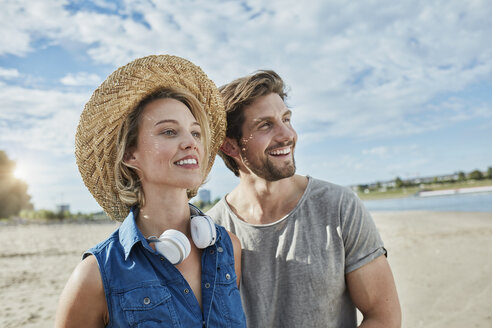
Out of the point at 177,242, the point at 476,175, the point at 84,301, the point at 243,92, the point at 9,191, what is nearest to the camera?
the point at 84,301

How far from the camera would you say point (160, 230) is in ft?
7.04

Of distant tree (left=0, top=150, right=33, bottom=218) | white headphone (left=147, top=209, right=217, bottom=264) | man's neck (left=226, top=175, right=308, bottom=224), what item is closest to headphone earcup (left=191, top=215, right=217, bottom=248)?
white headphone (left=147, top=209, right=217, bottom=264)

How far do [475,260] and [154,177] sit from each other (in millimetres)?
10438

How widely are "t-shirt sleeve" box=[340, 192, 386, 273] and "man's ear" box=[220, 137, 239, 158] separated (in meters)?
1.05

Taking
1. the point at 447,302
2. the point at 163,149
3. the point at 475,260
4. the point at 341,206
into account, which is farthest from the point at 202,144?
the point at 475,260

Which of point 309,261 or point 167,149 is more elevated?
point 167,149

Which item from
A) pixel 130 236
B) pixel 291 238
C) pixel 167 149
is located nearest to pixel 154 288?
pixel 130 236

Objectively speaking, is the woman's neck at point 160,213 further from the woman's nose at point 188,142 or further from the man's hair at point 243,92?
the man's hair at point 243,92

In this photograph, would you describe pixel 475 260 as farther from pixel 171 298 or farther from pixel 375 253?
pixel 171 298

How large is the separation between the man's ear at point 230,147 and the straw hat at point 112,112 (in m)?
0.74

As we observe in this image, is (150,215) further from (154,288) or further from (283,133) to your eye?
(283,133)

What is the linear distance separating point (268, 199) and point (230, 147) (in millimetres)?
592

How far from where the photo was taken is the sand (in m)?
6.36

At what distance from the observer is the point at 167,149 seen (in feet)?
6.66
